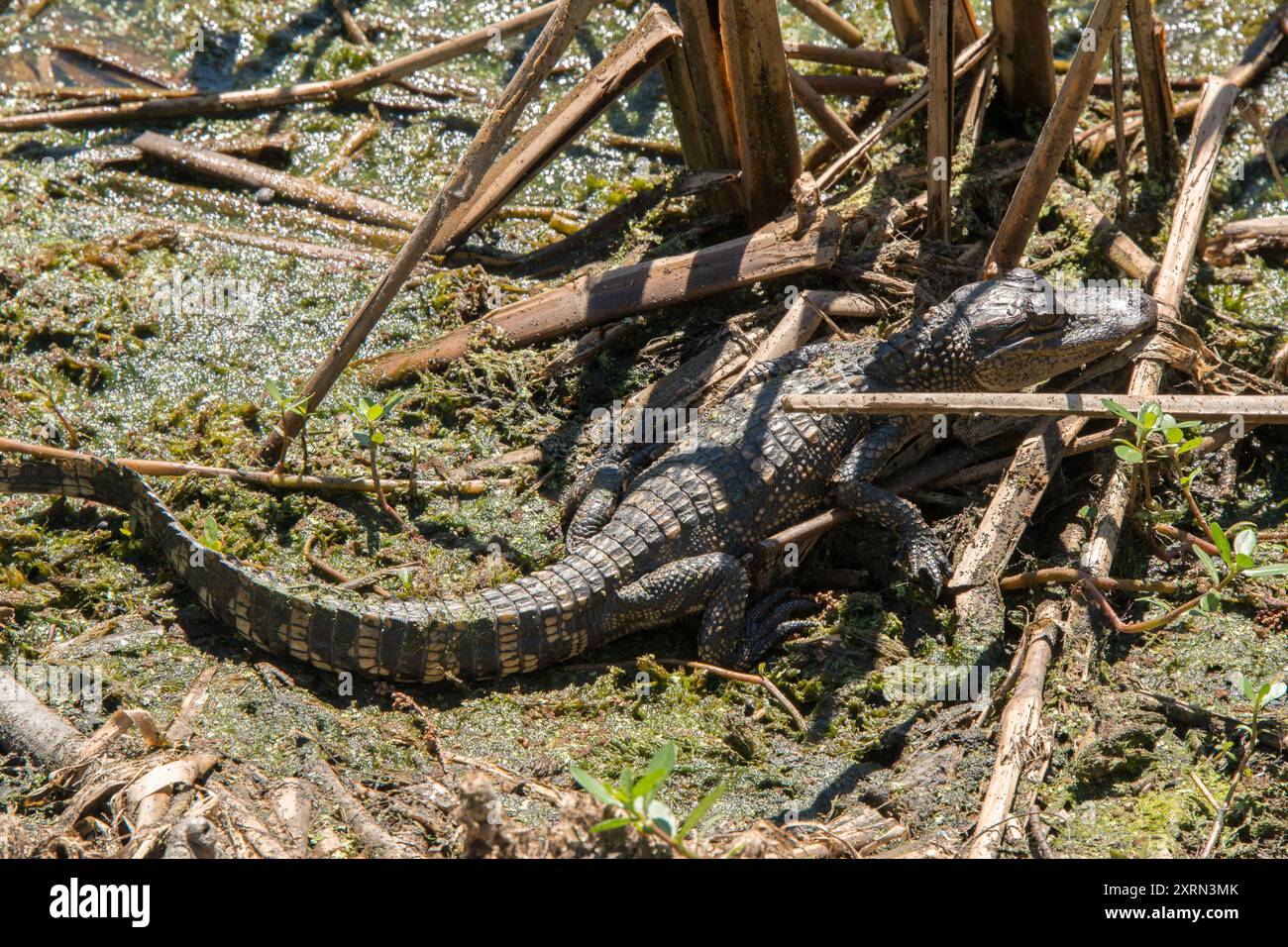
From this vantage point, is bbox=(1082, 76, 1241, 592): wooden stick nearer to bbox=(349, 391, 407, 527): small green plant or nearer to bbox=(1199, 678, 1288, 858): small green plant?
bbox=(1199, 678, 1288, 858): small green plant

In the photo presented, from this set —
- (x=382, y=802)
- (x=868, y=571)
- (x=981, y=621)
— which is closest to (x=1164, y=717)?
(x=981, y=621)

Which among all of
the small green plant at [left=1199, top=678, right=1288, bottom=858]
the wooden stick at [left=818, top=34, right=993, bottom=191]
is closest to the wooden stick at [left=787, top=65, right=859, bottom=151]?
the wooden stick at [left=818, top=34, right=993, bottom=191]

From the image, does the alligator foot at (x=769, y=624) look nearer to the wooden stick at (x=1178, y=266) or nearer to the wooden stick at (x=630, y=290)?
the wooden stick at (x=1178, y=266)

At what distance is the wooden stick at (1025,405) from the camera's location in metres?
4.56

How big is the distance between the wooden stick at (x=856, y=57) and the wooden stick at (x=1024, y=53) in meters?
0.65

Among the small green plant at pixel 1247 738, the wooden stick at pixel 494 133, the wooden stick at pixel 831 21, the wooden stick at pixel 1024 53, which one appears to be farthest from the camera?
the wooden stick at pixel 831 21

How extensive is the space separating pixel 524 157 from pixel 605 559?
3.03 m

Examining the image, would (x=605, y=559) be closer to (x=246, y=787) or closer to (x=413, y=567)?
(x=413, y=567)

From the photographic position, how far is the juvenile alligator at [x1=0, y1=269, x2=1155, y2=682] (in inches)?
207

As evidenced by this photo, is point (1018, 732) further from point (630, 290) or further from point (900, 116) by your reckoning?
point (900, 116)

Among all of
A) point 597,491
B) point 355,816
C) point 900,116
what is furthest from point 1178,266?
point 355,816

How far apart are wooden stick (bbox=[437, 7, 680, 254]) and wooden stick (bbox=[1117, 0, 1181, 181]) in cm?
274

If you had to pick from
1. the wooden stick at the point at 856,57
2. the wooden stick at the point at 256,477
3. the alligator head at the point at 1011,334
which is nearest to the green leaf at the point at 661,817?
the wooden stick at the point at 256,477

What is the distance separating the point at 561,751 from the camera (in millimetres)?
5008
